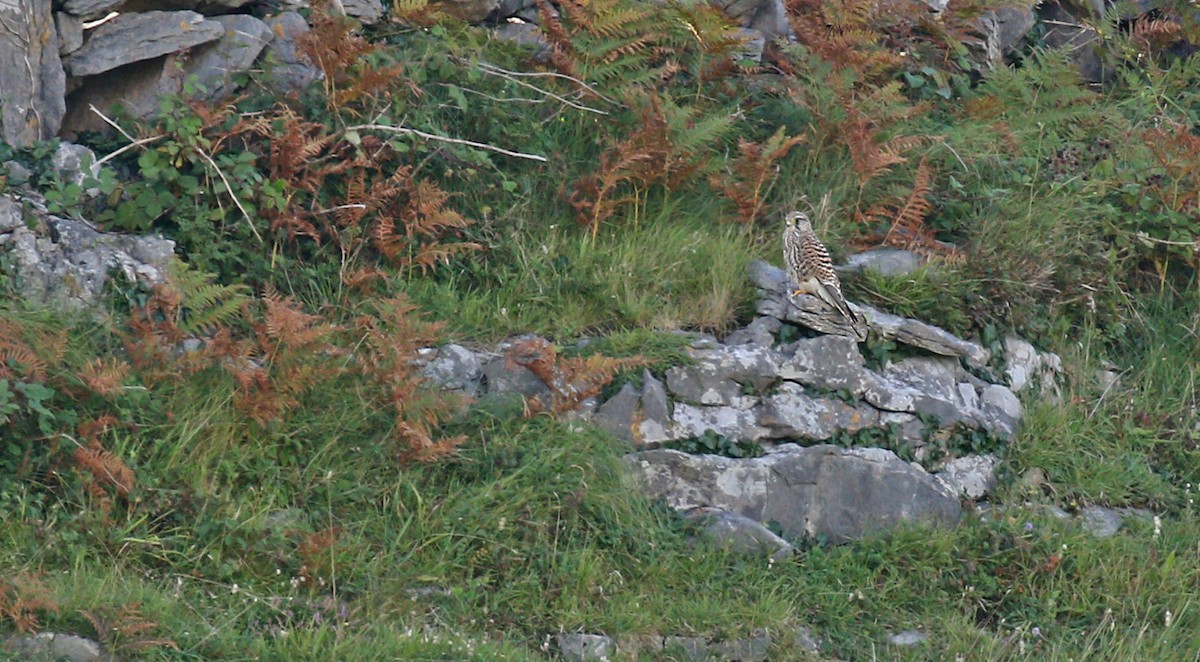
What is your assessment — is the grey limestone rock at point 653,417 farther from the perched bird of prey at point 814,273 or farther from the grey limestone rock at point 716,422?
the perched bird of prey at point 814,273

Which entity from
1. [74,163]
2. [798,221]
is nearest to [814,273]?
[798,221]

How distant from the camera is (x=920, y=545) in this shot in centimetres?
765

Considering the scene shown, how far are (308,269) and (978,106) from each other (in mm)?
5045

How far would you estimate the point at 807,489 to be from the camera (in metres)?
7.79

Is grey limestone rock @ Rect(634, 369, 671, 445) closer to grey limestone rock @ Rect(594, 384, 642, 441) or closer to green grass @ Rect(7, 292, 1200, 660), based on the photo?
grey limestone rock @ Rect(594, 384, 642, 441)

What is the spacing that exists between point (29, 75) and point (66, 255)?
49.8 inches

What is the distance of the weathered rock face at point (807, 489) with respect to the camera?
7691mm

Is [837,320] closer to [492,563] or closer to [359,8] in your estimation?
[492,563]

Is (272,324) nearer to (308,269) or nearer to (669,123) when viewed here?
(308,269)

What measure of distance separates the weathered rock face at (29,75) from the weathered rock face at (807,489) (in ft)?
13.0

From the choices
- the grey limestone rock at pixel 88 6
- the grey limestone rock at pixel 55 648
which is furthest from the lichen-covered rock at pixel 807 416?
the grey limestone rock at pixel 88 6

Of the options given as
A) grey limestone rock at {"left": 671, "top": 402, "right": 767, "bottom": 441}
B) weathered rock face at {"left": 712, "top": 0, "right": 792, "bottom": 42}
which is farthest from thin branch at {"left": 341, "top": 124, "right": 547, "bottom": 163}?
weathered rock face at {"left": 712, "top": 0, "right": 792, "bottom": 42}

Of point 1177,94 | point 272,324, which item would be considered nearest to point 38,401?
point 272,324

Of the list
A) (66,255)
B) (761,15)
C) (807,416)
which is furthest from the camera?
(761,15)
